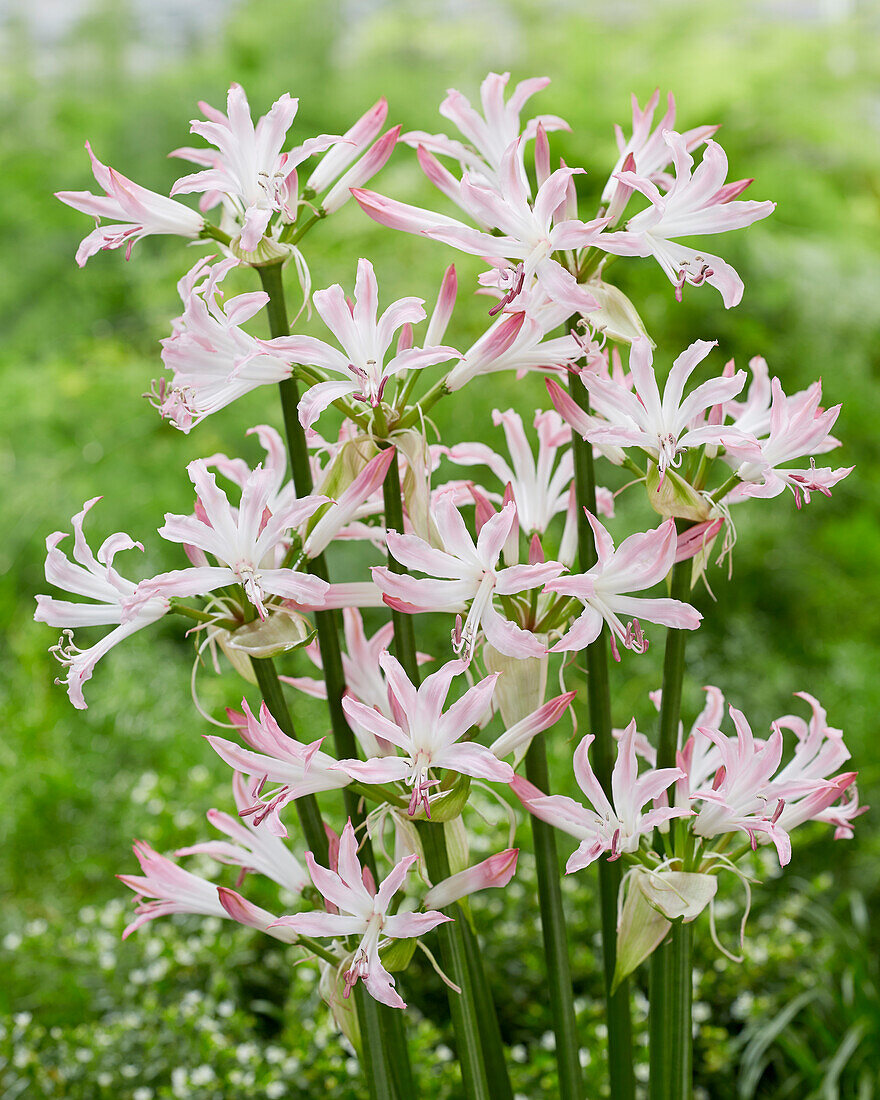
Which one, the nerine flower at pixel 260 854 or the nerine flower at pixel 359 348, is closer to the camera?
the nerine flower at pixel 359 348

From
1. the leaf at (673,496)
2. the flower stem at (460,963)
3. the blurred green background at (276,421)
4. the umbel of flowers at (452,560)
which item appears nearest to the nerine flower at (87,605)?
the umbel of flowers at (452,560)

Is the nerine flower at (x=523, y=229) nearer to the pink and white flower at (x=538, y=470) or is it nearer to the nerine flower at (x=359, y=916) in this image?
the pink and white flower at (x=538, y=470)

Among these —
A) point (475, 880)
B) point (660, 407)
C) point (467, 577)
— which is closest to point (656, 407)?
point (660, 407)

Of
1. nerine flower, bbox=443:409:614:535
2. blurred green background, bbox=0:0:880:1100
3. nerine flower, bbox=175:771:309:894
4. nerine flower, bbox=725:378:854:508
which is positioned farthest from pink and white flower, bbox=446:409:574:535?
blurred green background, bbox=0:0:880:1100

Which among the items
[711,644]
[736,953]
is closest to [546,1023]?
[736,953]

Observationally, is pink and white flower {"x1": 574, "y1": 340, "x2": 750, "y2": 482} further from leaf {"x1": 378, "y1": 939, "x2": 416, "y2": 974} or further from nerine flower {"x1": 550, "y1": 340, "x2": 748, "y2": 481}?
leaf {"x1": 378, "y1": 939, "x2": 416, "y2": 974}

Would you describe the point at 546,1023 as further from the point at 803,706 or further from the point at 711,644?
the point at 711,644

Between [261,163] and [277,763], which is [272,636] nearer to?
[277,763]
